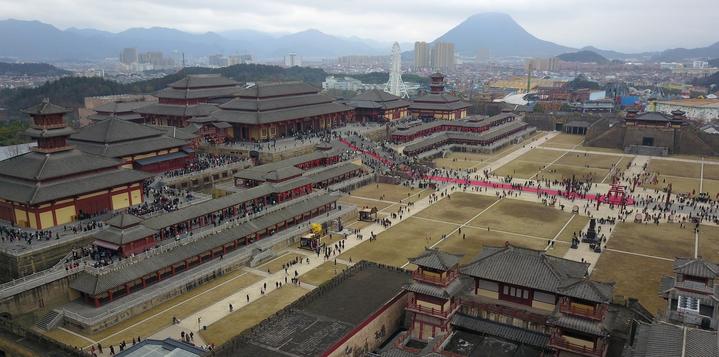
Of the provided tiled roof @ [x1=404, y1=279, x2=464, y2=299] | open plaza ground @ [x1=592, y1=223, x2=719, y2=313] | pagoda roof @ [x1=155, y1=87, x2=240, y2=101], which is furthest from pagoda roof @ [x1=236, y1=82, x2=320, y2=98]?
tiled roof @ [x1=404, y1=279, x2=464, y2=299]

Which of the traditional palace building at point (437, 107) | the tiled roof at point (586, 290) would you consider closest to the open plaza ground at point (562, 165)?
the traditional palace building at point (437, 107)

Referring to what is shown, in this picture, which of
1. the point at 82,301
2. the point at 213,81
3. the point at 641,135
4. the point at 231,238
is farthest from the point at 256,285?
the point at 641,135

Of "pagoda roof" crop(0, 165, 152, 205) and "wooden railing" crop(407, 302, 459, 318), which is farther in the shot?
"pagoda roof" crop(0, 165, 152, 205)

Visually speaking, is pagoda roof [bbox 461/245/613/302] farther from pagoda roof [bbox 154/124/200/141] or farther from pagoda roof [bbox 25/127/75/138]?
pagoda roof [bbox 154/124/200/141]

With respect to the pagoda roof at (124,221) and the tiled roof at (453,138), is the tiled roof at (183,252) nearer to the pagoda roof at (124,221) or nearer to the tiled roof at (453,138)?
the pagoda roof at (124,221)

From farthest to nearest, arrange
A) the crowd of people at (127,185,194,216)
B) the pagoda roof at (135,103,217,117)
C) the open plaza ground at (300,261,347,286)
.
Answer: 1. the pagoda roof at (135,103,217,117)
2. the crowd of people at (127,185,194,216)
3. the open plaza ground at (300,261,347,286)

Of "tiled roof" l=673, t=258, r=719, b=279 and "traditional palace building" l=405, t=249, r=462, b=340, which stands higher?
"tiled roof" l=673, t=258, r=719, b=279

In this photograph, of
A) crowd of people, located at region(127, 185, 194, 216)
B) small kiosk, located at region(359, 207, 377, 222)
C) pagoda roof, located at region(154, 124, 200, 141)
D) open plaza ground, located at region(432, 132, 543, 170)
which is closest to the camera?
crowd of people, located at region(127, 185, 194, 216)
